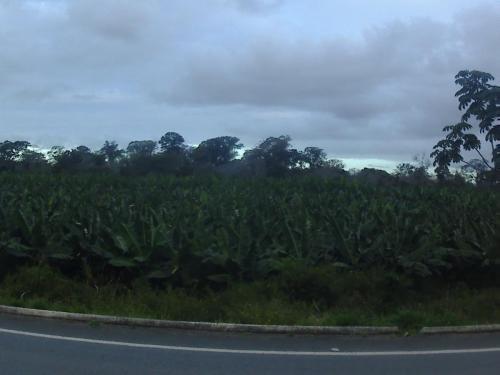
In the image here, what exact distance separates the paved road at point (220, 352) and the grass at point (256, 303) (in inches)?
26.4

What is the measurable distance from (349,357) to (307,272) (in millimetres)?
3476

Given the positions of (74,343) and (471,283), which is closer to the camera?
(74,343)

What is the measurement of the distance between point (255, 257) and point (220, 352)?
14.0 feet

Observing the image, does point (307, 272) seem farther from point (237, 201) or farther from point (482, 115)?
point (482, 115)

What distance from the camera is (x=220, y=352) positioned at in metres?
7.78

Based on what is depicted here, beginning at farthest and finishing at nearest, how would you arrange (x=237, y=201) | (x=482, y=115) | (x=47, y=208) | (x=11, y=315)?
(x=482, y=115), (x=237, y=201), (x=47, y=208), (x=11, y=315)

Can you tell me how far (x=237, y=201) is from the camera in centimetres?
1848

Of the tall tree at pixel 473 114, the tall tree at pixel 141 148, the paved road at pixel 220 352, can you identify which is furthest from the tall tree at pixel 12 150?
the paved road at pixel 220 352

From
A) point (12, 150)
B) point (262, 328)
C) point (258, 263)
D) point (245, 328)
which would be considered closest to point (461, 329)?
point (262, 328)

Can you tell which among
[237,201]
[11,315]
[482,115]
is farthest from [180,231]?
[482,115]

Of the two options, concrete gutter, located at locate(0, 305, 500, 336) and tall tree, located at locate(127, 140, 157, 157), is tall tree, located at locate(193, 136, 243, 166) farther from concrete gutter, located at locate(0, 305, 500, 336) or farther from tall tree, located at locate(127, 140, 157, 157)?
concrete gutter, located at locate(0, 305, 500, 336)

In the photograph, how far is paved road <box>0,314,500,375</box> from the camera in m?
6.96

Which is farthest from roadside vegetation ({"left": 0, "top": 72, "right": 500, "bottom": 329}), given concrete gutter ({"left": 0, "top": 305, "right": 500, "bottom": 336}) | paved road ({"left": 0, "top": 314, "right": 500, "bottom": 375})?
paved road ({"left": 0, "top": 314, "right": 500, "bottom": 375})

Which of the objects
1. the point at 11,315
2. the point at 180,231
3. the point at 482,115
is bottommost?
the point at 11,315
